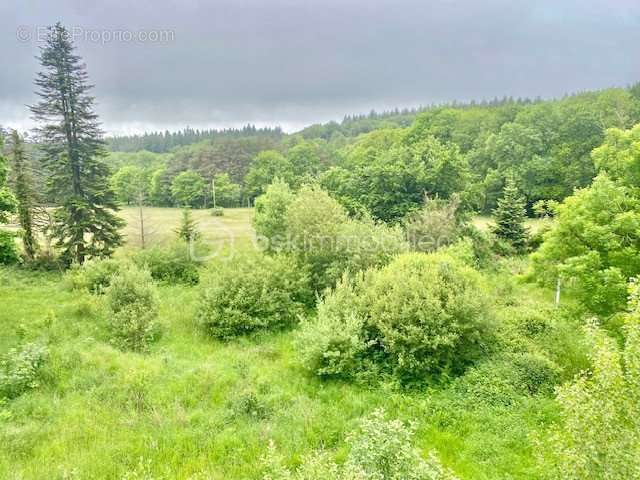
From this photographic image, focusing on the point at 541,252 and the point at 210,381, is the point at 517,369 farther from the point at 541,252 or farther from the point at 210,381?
the point at 210,381

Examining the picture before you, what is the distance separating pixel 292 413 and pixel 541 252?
956 cm

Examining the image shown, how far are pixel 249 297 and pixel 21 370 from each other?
779 centimetres

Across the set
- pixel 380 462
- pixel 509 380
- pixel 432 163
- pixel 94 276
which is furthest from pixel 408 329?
pixel 432 163

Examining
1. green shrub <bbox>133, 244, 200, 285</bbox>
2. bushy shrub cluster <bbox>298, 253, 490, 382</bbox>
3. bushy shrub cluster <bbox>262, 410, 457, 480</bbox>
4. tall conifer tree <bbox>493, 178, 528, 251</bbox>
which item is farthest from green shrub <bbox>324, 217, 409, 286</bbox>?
tall conifer tree <bbox>493, 178, 528, 251</bbox>

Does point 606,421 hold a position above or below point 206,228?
below

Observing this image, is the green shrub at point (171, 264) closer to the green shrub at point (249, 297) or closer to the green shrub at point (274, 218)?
the green shrub at point (274, 218)

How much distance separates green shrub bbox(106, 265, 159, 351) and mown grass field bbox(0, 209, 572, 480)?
663 millimetres

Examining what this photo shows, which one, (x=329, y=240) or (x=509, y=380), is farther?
(x=329, y=240)

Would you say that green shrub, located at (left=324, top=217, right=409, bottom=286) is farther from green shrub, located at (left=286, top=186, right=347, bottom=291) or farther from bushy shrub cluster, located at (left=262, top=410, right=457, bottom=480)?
bushy shrub cluster, located at (left=262, top=410, right=457, bottom=480)

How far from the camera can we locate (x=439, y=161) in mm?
28391

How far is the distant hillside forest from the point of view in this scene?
29.3 m

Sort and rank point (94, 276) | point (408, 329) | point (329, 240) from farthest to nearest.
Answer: point (94, 276) < point (329, 240) < point (408, 329)

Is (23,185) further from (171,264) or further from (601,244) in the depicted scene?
(601,244)

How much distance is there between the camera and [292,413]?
10141 millimetres
